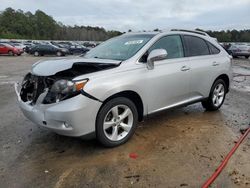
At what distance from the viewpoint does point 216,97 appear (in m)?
5.67

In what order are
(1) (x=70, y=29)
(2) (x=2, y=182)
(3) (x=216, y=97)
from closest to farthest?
(2) (x=2, y=182) → (3) (x=216, y=97) → (1) (x=70, y=29)

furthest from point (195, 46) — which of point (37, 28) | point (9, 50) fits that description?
point (37, 28)

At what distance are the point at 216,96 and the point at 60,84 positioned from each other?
363 cm

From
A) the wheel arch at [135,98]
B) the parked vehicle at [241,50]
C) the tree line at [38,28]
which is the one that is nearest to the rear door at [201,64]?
the wheel arch at [135,98]

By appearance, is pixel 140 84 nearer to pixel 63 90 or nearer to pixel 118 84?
pixel 118 84

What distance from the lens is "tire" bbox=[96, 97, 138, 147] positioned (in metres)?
3.52

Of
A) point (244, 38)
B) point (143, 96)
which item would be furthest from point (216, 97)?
point (244, 38)

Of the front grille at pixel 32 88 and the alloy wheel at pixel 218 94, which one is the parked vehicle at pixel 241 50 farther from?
the front grille at pixel 32 88

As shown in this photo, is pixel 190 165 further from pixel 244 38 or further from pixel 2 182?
pixel 244 38

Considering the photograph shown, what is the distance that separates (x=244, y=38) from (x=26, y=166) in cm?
7196

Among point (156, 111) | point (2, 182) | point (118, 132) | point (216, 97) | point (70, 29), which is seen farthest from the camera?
point (70, 29)

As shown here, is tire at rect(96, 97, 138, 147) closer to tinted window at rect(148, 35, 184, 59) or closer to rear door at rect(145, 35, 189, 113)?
rear door at rect(145, 35, 189, 113)

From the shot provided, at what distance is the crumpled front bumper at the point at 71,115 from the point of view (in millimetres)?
3229

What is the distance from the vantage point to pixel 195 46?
5055mm
